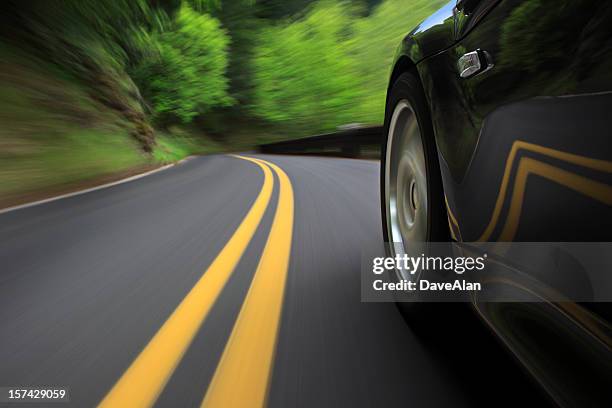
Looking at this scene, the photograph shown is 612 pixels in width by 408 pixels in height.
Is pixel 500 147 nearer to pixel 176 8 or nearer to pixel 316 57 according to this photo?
pixel 176 8

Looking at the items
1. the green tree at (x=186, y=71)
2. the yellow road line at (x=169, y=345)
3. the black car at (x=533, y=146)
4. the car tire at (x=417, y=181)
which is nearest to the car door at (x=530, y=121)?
the black car at (x=533, y=146)

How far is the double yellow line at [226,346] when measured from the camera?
1420mm

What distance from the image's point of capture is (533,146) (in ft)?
3.29

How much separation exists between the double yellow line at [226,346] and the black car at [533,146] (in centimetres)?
70

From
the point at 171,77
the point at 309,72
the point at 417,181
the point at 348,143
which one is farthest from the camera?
the point at 309,72

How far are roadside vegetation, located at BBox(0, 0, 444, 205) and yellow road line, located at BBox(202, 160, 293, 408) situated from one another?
4927 millimetres

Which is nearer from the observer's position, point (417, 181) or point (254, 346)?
point (254, 346)

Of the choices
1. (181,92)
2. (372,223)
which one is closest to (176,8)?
(372,223)

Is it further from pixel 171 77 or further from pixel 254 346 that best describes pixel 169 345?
pixel 171 77

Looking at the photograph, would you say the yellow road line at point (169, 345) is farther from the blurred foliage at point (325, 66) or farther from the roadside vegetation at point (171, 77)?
the blurred foliage at point (325, 66)

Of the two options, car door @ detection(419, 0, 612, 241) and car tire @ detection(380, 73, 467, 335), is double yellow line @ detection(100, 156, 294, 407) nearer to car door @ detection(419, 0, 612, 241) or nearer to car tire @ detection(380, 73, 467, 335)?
car tire @ detection(380, 73, 467, 335)

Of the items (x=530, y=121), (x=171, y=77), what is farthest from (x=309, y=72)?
(x=530, y=121)

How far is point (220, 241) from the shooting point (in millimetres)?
3506

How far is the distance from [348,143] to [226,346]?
13.7 m
